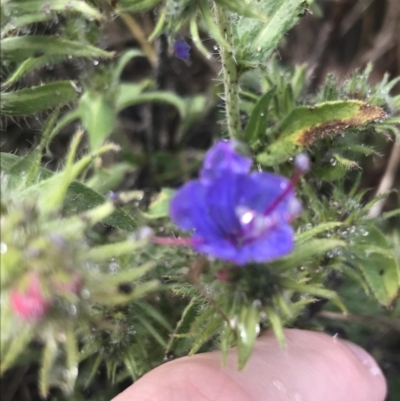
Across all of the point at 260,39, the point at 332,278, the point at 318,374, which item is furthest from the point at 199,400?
the point at 260,39

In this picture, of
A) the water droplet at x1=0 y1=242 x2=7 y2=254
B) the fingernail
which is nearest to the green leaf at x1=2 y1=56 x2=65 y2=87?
the water droplet at x1=0 y1=242 x2=7 y2=254

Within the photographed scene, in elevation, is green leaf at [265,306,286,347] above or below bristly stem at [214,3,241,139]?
below

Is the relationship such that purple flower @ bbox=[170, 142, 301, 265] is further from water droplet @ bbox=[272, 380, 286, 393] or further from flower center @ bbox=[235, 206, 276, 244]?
water droplet @ bbox=[272, 380, 286, 393]

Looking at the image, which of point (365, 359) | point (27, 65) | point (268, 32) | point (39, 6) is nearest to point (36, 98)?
point (27, 65)

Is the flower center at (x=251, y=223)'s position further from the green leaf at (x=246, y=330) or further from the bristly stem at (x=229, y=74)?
the bristly stem at (x=229, y=74)

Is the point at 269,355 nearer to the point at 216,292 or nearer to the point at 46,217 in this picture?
the point at 216,292

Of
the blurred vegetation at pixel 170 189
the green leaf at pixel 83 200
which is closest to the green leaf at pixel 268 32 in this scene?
the blurred vegetation at pixel 170 189
